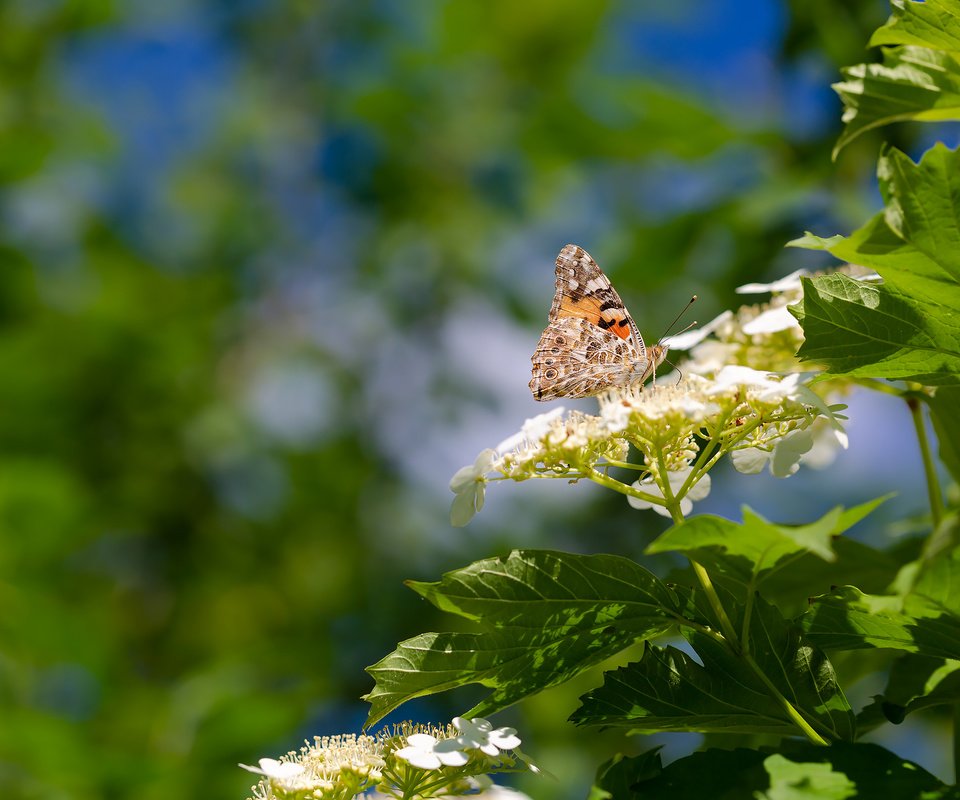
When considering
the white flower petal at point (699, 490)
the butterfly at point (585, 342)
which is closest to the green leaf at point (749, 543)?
the white flower petal at point (699, 490)

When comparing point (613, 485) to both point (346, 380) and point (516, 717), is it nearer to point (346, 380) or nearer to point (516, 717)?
point (516, 717)

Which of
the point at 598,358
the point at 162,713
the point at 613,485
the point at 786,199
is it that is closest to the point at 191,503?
the point at 162,713

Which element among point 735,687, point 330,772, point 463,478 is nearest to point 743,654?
point 735,687

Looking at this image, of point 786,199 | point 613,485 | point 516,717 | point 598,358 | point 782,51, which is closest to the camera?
point 613,485

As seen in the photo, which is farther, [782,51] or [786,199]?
[782,51]

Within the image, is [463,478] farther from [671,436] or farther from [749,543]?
[749,543]
